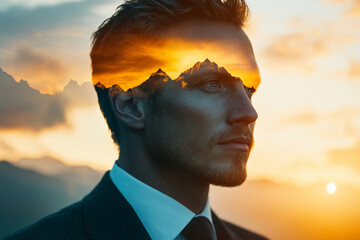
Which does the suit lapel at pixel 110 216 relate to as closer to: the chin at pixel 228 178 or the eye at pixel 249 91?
the chin at pixel 228 178

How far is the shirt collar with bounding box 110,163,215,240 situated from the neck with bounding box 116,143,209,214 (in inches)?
3.0

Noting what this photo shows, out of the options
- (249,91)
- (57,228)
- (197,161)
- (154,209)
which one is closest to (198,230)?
(154,209)

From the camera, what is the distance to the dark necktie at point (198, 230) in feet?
11.4

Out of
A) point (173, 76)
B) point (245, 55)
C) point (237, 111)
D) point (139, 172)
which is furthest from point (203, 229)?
point (245, 55)

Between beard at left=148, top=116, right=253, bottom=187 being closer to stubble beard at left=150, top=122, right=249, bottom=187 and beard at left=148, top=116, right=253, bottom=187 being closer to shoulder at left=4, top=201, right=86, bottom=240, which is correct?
stubble beard at left=150, top=122, right=249, bottom=187

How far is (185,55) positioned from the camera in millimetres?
3635

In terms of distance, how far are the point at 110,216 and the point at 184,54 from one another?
154cm

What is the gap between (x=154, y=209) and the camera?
3439 millimetres

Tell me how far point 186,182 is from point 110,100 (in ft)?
3.56

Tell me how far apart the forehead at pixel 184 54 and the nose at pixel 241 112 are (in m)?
0.26

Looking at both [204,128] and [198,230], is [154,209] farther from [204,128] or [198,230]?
[204,128]

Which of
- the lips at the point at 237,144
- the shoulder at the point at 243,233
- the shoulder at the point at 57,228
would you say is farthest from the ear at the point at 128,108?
the shoulder at the point at 243,233

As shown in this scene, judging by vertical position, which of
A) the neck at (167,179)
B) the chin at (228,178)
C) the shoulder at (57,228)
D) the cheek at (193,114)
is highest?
the cheek at (193,114)

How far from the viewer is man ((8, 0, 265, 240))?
343cm
